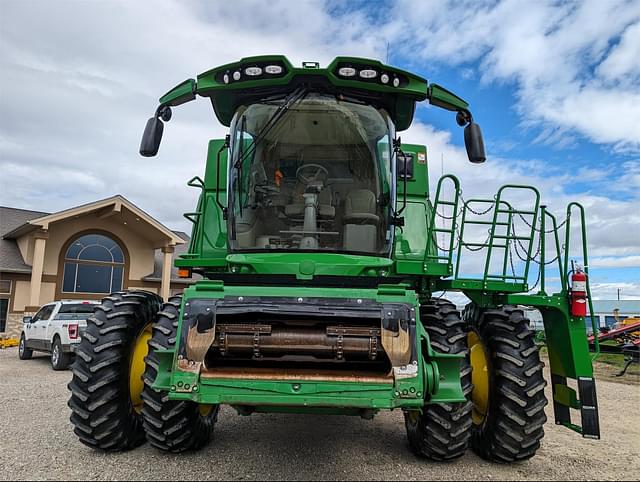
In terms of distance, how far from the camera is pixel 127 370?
4227 mm

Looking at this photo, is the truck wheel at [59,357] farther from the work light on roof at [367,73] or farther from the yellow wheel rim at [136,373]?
the work light on roof at [367,73]

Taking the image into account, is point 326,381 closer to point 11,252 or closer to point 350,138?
point 350,138

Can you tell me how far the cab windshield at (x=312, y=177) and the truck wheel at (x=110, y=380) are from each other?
4.01 feet

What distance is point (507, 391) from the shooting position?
402 cm

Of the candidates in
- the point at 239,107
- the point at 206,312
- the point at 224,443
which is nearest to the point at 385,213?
the point at 239,107

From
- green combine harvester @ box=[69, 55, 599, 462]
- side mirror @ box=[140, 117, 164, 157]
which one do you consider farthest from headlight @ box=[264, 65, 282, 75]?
side mirror @ box=[140, 117, 164, 157]

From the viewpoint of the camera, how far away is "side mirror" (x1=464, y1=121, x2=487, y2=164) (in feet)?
14.9

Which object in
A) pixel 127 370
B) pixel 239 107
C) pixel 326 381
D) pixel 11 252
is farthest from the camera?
pixel 11 252

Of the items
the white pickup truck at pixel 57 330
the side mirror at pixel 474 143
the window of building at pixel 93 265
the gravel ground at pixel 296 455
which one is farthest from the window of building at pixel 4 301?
the side mirror at pixel 474 143

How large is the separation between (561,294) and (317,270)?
2.19 metres

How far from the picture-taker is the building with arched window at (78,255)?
17766mm

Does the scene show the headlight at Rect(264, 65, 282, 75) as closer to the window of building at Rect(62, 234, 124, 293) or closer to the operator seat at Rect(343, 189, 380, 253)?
the operator seat at Rect(343, 189, 380, 253)

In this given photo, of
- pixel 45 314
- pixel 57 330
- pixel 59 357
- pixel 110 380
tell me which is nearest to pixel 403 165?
pixel 110 380

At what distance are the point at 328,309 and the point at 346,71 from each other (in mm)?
2022
